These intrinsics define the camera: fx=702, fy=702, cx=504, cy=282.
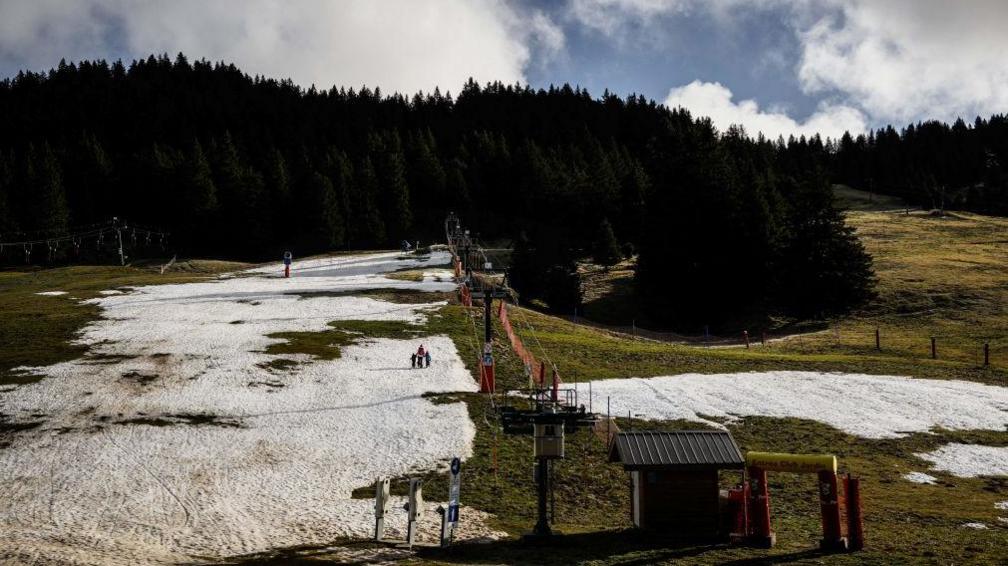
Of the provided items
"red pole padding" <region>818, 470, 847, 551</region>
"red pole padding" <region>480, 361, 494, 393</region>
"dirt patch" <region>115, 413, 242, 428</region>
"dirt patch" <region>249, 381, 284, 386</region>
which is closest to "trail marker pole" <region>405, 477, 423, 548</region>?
"red pole padding" <region>818, 470, 847, 551</region>

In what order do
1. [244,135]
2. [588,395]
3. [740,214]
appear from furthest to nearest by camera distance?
[244,135], [740,214], [588,395]

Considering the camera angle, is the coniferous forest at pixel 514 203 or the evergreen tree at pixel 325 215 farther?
the evergreen tree at pixel 325 215

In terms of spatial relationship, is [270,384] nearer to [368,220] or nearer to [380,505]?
[380,505]

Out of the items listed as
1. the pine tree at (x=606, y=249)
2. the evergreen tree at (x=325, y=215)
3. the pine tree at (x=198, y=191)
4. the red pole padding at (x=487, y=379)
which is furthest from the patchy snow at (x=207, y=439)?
the pine tree at (x=198, y=191)

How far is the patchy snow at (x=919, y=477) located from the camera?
27609 millimetres

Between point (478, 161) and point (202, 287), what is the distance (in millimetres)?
94695

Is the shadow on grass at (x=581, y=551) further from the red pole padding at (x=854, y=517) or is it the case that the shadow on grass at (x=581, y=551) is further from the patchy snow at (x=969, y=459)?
the patchy snow at (x=969, y=459)

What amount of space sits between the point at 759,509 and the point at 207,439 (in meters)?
22.3

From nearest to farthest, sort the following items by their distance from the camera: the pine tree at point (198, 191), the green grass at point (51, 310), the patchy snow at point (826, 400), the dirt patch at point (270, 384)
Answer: the patchy snow at point (826, 400) → the dirt patch at point (270, 384) → the green grass at point (51, 310) → the pine tree at point (198, 191)

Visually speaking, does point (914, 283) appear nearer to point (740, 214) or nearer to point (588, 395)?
point (740, 214)

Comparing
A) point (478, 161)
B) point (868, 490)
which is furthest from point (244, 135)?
point (868, 490)

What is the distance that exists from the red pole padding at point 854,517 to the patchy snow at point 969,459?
12589 mm

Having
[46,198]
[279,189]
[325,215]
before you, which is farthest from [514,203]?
[46,198]

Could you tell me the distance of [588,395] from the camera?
125 ft
